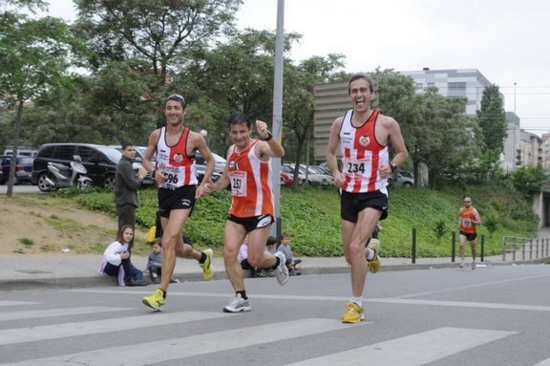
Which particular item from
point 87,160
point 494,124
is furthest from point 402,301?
point 494,124

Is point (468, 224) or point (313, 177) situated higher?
point (313, 177)

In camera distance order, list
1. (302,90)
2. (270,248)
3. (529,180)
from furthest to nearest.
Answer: (529,180) < (302,90) < (270,248)

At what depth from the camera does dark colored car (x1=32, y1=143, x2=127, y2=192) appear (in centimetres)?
2325

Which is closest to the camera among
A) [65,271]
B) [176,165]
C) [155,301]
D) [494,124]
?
[155,301]

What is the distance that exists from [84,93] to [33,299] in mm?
19138

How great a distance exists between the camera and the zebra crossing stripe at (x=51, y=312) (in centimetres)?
711

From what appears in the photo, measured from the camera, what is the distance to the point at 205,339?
5781mm

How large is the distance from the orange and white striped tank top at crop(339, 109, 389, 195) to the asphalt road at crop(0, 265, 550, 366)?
1.26 meters

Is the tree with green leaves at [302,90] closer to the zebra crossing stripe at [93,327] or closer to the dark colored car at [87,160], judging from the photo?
the dark colored car at [87,160]

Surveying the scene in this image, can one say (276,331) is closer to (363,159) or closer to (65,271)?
(363,159)

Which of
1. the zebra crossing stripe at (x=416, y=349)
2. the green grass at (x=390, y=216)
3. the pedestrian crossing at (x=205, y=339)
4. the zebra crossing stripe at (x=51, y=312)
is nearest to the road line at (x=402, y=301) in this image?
the zebra crossing stripe at (x=51, y=312)

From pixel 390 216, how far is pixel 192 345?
35.1 meters

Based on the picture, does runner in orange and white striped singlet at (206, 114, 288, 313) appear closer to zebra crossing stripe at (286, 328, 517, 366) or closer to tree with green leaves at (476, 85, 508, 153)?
zebra crossing stripe at (286, 328, 517, 366)

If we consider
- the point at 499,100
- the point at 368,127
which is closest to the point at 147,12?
the point at 368,127
